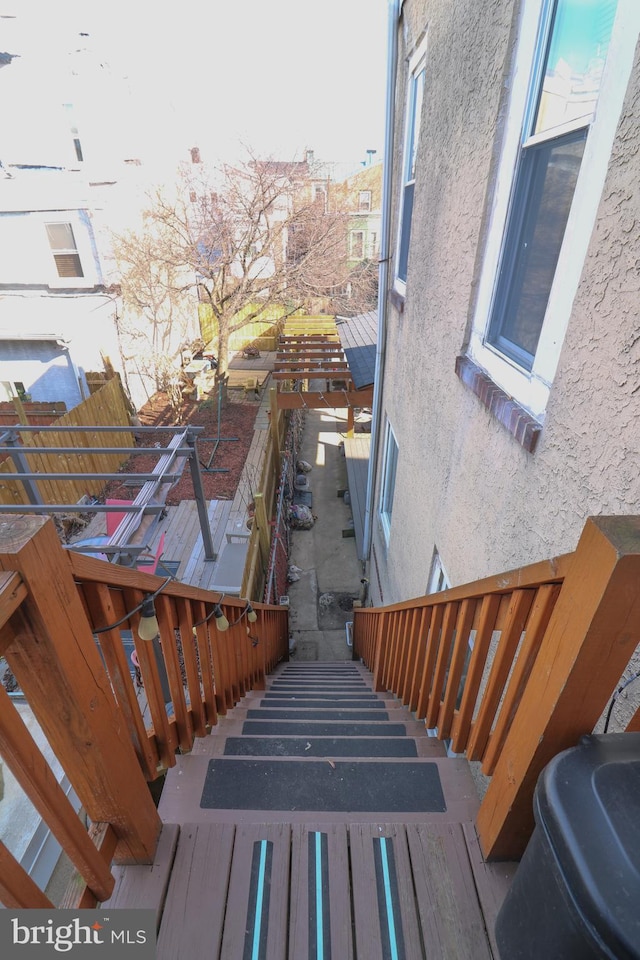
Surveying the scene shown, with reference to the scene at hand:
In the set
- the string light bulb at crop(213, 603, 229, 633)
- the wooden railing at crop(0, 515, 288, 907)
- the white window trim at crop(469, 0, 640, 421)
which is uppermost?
the white window trim at crop(469, 0, 640, 421)

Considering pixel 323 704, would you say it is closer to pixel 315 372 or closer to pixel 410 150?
pixel 410 150

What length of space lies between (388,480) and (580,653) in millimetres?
4732

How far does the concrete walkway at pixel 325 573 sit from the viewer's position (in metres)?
7.54

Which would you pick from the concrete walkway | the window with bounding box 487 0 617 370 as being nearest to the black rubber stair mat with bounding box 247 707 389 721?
the window with bounding box 487 0 617 370

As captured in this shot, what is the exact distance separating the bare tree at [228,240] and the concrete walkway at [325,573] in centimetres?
471

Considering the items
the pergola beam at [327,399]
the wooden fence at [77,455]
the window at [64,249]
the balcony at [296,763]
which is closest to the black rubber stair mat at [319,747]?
the balcony at [296,763]

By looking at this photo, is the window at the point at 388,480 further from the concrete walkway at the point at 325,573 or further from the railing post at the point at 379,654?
the concrete walkway at the point at 325,573

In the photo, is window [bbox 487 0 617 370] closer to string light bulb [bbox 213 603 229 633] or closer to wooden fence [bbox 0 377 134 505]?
string light bulb [bbox 213 603 229 633]

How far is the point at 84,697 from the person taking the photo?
1.12 metres

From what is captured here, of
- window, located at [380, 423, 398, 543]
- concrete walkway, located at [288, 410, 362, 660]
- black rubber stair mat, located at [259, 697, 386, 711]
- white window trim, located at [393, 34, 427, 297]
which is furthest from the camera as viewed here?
concrete walkway, located at [288, 410, 362, 660]

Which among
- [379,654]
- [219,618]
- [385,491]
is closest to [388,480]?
[385,491]

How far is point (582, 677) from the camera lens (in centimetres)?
102

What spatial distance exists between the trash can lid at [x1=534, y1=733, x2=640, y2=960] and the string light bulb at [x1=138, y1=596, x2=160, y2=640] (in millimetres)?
1163

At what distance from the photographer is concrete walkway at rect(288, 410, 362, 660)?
7535 millimetres
